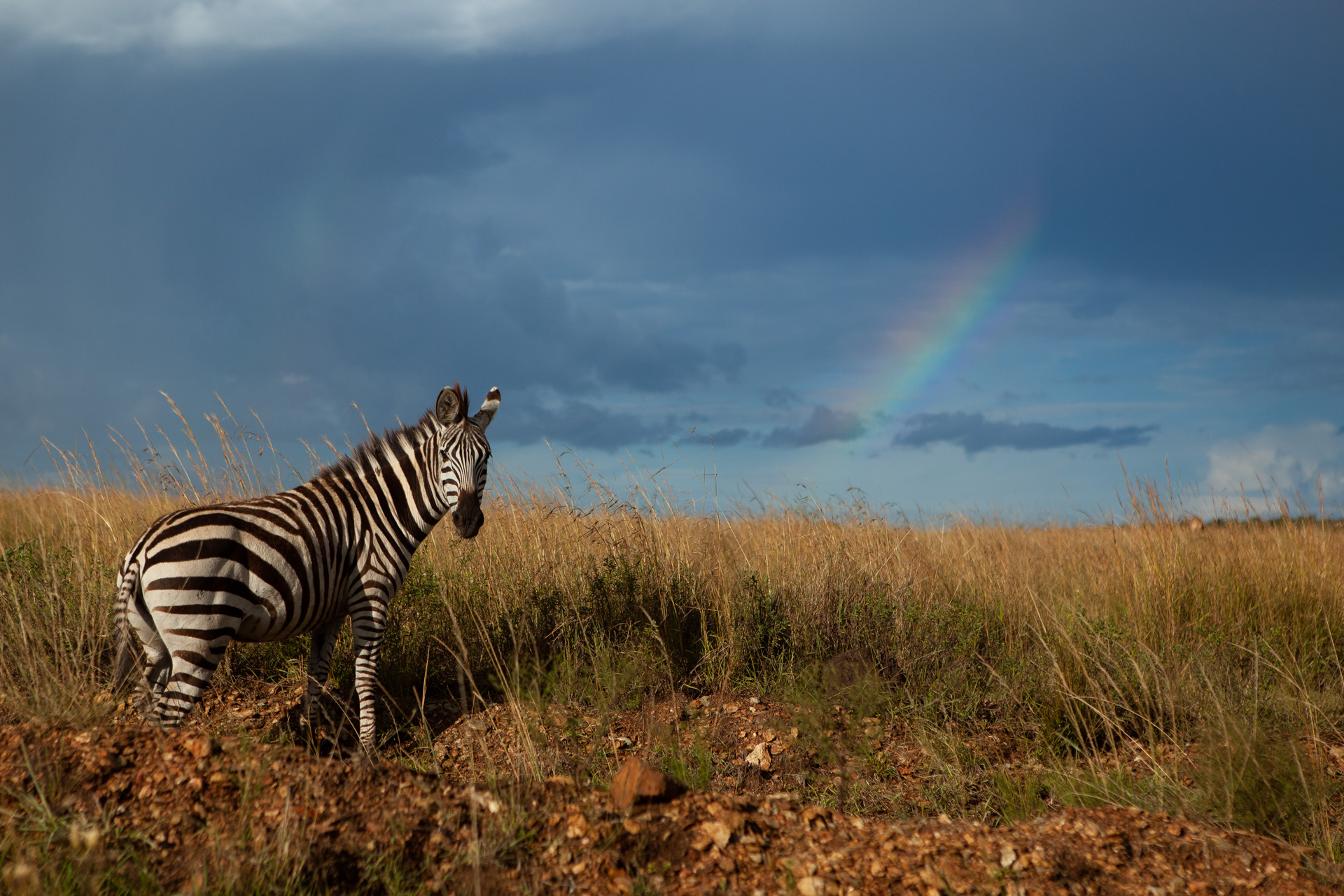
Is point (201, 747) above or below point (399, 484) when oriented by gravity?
below

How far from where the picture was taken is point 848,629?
682 cm

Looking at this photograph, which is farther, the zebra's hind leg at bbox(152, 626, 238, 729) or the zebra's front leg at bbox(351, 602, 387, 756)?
the zebra's front leg at bbox(351, 602, 387, 756)

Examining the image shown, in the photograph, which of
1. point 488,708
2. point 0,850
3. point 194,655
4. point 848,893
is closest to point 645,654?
point 488,708

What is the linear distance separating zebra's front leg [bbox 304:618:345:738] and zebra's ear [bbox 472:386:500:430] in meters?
1.66

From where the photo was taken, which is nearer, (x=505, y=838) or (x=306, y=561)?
(x=505, y=838)

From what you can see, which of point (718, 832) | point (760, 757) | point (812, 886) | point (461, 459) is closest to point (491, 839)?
point (718, 832)

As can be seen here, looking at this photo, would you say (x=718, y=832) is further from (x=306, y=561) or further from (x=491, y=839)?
(x=306, y=561)

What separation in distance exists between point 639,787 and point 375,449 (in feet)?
11.5

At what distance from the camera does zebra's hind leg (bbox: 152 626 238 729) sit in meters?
4.41

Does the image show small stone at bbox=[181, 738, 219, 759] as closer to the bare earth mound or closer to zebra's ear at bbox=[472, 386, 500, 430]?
the bare earth mound

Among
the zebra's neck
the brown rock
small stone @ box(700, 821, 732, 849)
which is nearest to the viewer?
small stone @ box(700, 821, 732, 849)

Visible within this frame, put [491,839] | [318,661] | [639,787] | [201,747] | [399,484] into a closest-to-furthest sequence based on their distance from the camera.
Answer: [491,839] → [639,787] → [201,747] → [318,661] → [399,484]

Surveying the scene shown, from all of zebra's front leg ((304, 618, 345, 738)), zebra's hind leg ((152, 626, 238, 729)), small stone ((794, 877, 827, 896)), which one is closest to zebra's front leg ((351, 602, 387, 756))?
zebra's front leg ((304, 618, 345, 738))

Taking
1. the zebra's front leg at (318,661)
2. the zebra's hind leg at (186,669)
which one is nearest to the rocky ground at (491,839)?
the zebra's hind leg at (186,669)
